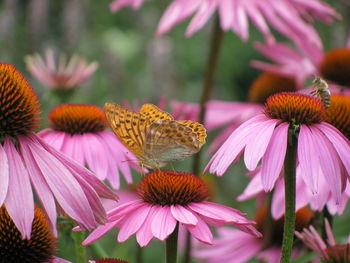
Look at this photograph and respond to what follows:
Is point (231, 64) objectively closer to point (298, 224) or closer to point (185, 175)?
point (298, 224)

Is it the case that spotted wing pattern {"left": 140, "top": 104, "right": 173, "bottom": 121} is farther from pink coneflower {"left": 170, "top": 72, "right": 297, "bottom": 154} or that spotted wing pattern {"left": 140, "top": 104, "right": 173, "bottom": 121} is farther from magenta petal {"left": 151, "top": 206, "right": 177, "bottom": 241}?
pink coneflower {"left": 170, "top": 72, "right": 297, "bottom": 154}

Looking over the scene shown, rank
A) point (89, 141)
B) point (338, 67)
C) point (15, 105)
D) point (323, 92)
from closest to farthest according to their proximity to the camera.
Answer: point (15, 105) → point (323, 92) → point (89, 141) → point (338, 67)

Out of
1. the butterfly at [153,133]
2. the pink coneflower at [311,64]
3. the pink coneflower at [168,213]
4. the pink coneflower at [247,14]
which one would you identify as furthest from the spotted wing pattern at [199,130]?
the pink coneflower at [311,64]

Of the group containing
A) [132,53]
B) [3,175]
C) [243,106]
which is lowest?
[132,53]

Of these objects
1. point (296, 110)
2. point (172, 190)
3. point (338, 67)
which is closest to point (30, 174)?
point (172, 190)

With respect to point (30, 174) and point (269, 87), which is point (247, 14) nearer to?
point (269, 87)

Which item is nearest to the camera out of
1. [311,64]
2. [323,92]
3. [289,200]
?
[289,200]

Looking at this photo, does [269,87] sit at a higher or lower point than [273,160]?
lower

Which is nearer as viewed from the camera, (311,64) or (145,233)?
(145,233)
